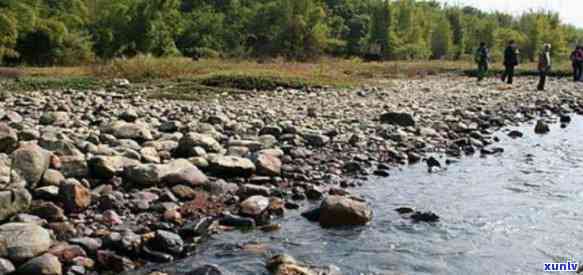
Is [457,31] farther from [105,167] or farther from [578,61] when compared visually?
[105,167]

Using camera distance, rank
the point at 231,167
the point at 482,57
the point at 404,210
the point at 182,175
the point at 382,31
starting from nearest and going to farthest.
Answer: the point at 404,210
the point at 182,175
the point at 231,167
the point at 482,57
the point at 382,31

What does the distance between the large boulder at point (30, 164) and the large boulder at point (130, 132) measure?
8.87ft

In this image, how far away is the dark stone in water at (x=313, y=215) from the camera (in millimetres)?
6930

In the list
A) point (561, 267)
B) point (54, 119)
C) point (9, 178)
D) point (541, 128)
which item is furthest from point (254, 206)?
point (541, 128)

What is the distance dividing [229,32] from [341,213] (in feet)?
176

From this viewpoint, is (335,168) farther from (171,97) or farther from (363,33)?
(363,33)

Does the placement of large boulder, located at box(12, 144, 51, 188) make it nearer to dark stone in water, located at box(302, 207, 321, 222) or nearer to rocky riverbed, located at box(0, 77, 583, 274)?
rocky riverbed, located at box(0, 77, 583, 274)

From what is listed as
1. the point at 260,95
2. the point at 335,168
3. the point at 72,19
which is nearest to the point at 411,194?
the point at 335,168

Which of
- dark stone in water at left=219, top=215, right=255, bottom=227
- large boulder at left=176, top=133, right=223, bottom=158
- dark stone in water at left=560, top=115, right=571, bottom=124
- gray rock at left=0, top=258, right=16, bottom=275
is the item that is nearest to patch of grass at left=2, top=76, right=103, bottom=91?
large boulder at left=176, top=133, right=223, bottom=158

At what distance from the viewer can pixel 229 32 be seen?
194ft

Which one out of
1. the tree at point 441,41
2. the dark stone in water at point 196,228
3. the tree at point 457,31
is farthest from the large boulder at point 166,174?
the tree at point 457,31

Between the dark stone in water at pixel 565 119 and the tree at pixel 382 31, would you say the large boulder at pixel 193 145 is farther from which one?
the tree at pixel 382 31

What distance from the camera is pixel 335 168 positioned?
30.3 feet

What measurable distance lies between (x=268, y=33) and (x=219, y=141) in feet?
159
